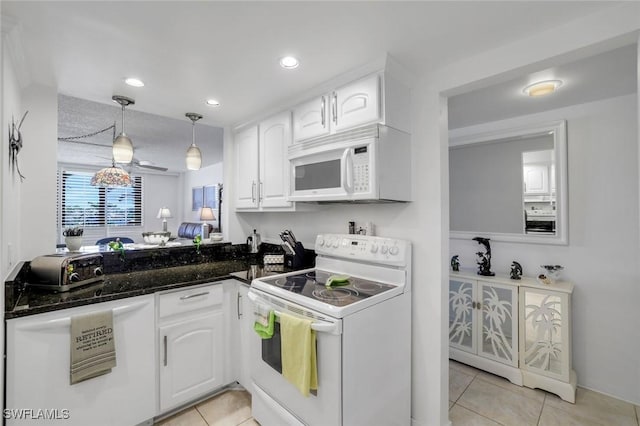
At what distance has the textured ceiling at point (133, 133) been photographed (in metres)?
3.11

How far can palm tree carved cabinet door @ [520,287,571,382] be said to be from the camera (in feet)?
7.01

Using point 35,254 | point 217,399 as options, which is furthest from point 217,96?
point 217,399

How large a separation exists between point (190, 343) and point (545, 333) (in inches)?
102

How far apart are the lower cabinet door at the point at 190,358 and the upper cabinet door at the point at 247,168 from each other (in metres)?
1.04

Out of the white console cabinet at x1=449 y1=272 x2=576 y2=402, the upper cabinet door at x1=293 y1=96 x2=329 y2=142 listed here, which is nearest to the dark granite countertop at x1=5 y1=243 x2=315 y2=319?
the upper cabinet door at x1=293 y1=96 x2=329 y2=142

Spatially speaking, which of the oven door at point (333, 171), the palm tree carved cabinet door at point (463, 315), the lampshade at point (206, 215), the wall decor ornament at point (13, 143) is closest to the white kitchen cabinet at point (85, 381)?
the wall decor ornament at point (13, 143)

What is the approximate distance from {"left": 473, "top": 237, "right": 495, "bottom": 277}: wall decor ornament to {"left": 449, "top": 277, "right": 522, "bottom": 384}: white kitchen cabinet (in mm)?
115

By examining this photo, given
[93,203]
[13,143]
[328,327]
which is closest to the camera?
[328,327]

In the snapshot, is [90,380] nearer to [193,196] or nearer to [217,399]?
[217,399]

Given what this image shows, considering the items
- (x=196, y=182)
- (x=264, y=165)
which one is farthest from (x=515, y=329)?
(x=196, y=182)

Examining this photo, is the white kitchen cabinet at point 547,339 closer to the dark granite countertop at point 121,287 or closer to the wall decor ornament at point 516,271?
the wall decor ornament at point 516,271

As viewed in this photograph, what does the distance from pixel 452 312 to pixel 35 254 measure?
3.22 m

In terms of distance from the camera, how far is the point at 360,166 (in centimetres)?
171

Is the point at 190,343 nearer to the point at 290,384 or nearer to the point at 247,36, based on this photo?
the point at 290,384
